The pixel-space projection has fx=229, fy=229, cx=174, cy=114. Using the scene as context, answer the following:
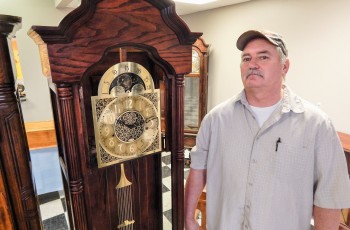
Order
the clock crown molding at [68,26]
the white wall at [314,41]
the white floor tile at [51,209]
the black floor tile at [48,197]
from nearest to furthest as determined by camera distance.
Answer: the clock crown molding at [68,26], the white wall at [314,41], the white floor tile at [51,209], the black floor tile at [48,197]

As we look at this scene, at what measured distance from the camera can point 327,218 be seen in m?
0.95

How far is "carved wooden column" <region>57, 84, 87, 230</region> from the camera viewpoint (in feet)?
2.39

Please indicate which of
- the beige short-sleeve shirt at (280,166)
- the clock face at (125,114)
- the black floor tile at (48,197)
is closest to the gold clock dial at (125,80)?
the clock face at (125,114)

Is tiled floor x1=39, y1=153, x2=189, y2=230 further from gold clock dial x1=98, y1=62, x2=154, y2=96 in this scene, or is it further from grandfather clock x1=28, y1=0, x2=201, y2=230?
gold clock dial x1=98, y1=62, x2=154, y2=96

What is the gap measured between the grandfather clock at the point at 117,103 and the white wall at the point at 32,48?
2477mm

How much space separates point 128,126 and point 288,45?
2.08 meters

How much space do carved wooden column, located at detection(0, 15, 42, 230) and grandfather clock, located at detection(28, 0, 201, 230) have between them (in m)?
0.11

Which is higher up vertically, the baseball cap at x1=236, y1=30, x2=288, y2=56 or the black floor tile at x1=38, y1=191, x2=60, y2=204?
the baseball cap at x1=236, y1=30, x2=288, y2=56

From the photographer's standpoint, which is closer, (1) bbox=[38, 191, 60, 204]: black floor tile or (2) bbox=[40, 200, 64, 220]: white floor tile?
(2) bbox=[40, 200, 64, 220]: white floor tile

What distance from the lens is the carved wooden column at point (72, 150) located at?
730 millimetres

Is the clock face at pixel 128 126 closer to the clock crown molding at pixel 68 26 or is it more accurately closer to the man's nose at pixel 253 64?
the clock crown molding at pixel 68 26

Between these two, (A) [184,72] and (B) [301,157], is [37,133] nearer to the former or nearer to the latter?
(A) [184,72]

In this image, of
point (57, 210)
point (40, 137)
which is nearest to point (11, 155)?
point (40, 137)

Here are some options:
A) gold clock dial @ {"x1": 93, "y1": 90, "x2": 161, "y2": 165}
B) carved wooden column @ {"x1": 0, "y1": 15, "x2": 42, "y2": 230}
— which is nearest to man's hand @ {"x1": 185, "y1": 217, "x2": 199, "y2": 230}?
gold clock dial @ {"x1": 93, "y1": 90, "x2": 161, "y2": 165}
